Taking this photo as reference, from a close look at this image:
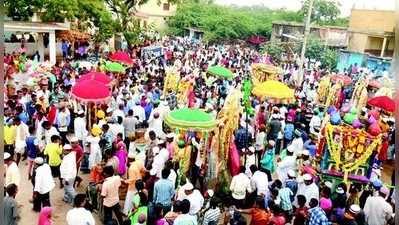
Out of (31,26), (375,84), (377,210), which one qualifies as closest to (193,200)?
(377,210)

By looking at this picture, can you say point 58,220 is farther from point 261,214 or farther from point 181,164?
point 261,214

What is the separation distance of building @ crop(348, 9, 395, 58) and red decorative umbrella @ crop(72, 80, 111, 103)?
2253 cm

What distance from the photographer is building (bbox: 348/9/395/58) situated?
94.9 ft

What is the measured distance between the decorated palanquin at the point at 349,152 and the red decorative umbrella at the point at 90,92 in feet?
16.1

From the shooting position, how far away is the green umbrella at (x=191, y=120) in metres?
8.55

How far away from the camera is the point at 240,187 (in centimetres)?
765

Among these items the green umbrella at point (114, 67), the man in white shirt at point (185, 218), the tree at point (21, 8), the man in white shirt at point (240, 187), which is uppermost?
the tree at point (21, 8)

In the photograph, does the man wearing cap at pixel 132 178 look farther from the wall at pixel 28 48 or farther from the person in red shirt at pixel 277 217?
the wall at pixel 28 48

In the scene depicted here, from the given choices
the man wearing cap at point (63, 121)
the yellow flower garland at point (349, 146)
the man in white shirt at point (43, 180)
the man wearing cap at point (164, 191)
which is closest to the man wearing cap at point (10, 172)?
the man in white shirt at point (43, 180)

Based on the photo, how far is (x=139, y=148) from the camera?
934 centimetres

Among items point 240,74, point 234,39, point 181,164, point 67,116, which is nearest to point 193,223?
point 181,164

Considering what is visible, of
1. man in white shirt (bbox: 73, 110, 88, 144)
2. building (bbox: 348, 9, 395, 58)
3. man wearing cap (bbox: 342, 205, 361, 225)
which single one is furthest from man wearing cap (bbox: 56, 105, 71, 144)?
building (bbox: 348, 9, 395, 58)

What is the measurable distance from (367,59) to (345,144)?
19.5 meters

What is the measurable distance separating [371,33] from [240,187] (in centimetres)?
2453
